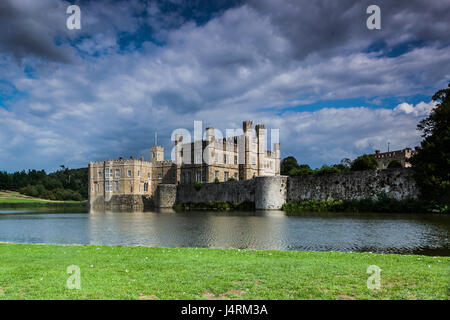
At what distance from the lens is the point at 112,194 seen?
57.4m

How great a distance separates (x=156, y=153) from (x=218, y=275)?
56356 mm

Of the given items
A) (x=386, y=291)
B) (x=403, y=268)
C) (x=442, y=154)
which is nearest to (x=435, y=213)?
(x=442, y=154)

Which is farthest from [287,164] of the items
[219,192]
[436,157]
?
[436,157]

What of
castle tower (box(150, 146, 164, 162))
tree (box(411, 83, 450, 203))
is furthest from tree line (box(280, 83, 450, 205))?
castle tower (box(150, 146, 164, 162))

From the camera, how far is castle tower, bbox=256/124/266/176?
2139 inches

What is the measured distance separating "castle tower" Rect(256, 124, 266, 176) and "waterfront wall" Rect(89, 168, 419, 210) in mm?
11182

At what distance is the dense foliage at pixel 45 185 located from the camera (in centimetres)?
8706

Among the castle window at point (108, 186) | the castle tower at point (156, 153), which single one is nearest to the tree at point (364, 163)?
the castle tower at point (156, 153)

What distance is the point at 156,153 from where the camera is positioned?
203 feet

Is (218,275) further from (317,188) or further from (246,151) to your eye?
(246,151)
